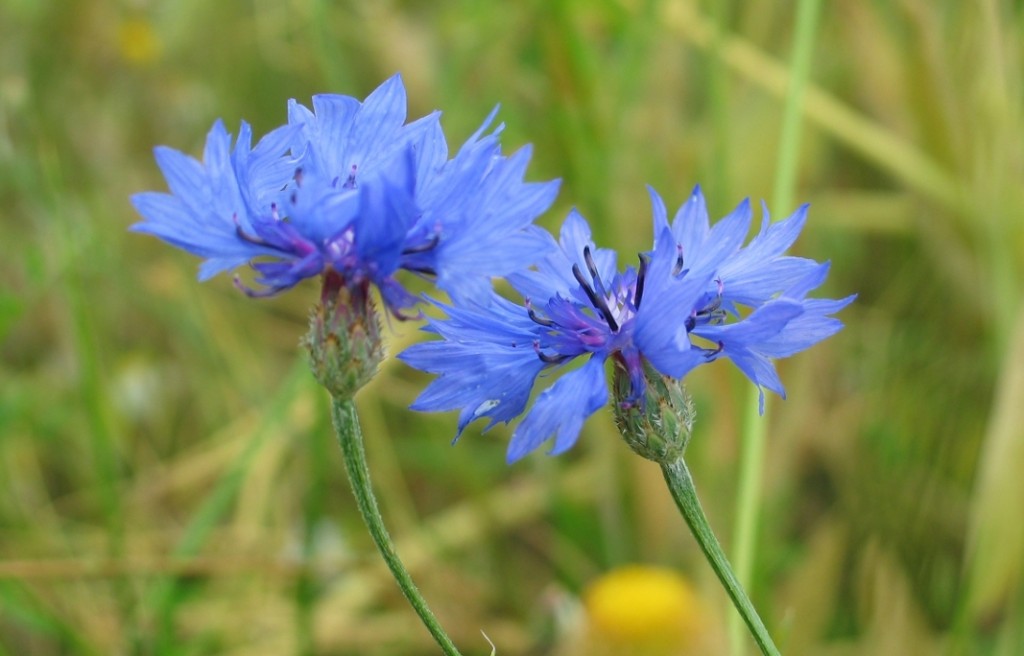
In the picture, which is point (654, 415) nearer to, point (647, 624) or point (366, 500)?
point (366, 500)

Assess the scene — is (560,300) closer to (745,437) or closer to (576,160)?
(745,437)

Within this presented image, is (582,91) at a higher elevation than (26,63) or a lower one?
lower

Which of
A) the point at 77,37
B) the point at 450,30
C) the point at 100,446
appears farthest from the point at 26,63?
the point at 100,446

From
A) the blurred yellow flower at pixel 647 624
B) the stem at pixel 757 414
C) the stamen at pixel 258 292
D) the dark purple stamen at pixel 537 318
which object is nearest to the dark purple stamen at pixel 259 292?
the stamen at pixel 258 292

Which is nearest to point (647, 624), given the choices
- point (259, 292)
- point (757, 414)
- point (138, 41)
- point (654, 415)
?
point (757, 414)

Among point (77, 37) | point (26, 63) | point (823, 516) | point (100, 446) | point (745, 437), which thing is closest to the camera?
point (745, 437)

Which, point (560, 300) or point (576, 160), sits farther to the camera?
point (576, 160)

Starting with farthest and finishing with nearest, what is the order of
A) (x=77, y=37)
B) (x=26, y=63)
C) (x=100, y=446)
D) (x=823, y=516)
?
1. (x=77, y=37)
2. (x=26, y=63)
3. (x=823, y=516)
4. (x=100, y=446)
